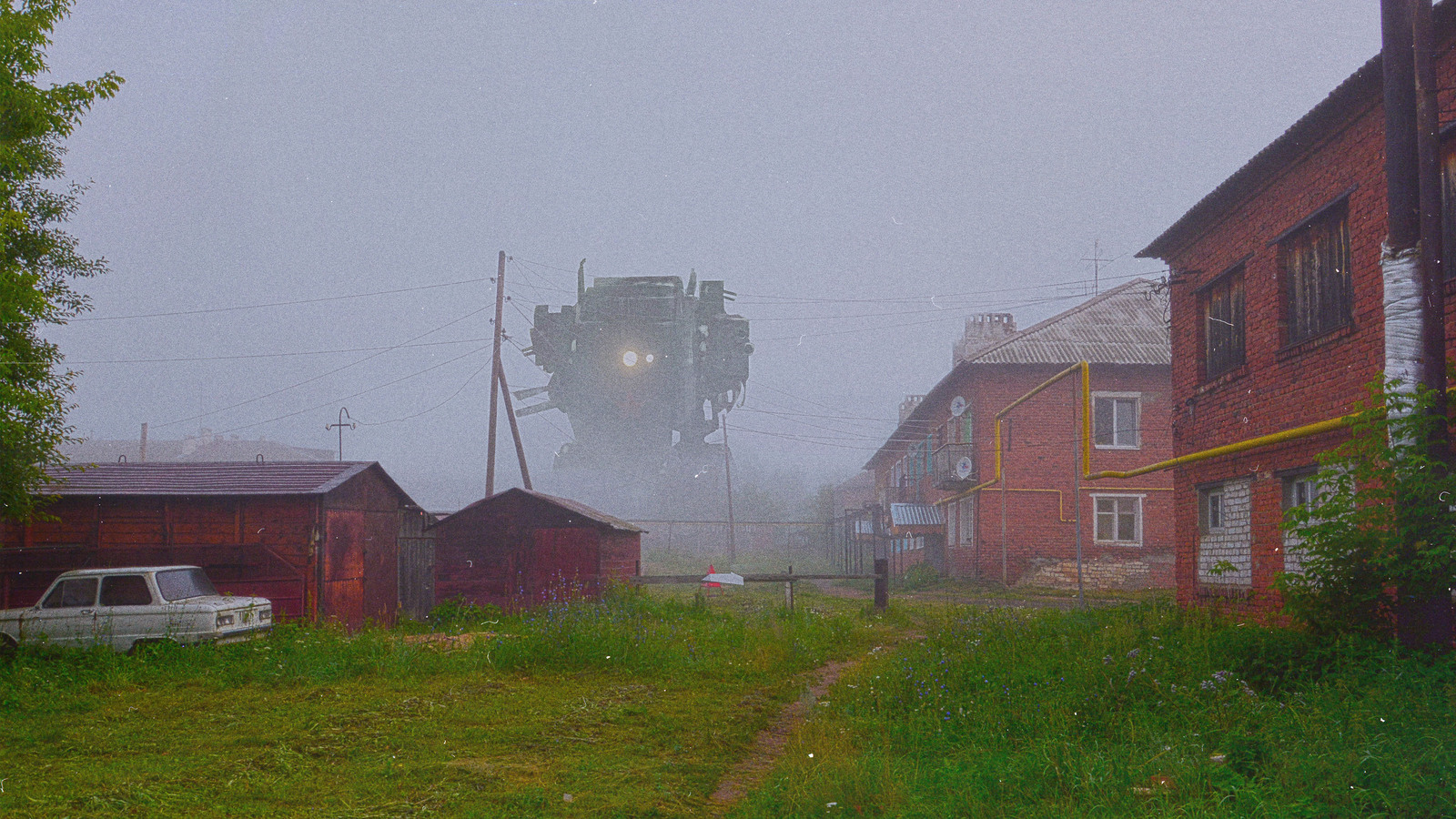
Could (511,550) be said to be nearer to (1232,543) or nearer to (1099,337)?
(1232,543)

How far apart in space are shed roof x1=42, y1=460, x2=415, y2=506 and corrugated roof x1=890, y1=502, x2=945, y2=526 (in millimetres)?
20112

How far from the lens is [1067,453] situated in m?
27.2

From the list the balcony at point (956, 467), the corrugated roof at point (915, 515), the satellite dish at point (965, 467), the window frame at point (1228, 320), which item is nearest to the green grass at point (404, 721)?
the window frame at point (1228, 320)

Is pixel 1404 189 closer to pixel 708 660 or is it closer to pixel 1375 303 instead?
pixel 1375 303

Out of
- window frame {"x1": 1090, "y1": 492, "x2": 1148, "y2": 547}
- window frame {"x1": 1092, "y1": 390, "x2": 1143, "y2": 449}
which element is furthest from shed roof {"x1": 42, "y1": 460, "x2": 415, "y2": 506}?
window frame {"x1": 1092, "y1": 390, "x2": 1143, "y2": 449}

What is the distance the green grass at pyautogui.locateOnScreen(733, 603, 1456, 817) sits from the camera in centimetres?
468

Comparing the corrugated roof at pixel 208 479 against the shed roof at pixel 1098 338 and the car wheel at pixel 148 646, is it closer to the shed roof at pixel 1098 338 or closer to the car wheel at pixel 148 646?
the car wheel at pixel 148 646

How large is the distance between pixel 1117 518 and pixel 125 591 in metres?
22.9

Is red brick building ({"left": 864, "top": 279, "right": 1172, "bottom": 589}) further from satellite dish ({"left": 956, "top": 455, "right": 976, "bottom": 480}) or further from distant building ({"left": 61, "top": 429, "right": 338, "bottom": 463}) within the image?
distant building ({"left": 61, "top": 429, "right": 338, "bottom": 463})

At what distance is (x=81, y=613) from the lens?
12.3 meters

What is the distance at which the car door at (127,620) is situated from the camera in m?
12.2

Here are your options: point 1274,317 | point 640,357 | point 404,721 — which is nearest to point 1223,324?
point 1274,317

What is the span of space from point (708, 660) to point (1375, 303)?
25.2ft

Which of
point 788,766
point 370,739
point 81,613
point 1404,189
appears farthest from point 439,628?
point 1404,189
